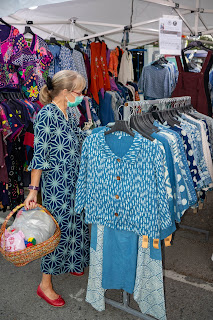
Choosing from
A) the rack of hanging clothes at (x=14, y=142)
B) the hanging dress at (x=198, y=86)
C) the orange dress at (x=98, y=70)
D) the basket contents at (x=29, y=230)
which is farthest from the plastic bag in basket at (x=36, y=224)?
the orange dress at (x=98, y=70)

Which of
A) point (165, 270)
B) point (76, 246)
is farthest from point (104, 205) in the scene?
point (165, 270)

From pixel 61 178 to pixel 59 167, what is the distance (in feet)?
0.31

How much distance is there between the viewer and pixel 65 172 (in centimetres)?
247

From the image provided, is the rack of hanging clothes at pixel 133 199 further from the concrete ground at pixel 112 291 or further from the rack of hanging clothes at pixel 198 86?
the rack of hanging clothes at pixel 198 86

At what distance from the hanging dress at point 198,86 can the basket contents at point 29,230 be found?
2.58 m

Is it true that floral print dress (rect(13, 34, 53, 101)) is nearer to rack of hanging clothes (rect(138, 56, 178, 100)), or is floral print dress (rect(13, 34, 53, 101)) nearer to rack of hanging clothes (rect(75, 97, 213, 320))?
rack of hanging clothes (rect(75, 97, 213, 320))

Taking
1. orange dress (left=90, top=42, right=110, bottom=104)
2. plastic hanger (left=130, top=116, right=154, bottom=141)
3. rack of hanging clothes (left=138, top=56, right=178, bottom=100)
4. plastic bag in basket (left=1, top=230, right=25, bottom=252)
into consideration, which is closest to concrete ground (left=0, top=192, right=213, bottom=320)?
plastic bag in basket (left=1, top=230, right=25, bottom=252)

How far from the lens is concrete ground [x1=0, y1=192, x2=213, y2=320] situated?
255cm

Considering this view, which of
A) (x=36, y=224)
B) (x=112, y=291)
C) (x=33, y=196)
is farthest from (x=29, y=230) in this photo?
(x=112, y=291)

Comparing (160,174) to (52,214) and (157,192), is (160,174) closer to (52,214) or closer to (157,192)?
(157,192)

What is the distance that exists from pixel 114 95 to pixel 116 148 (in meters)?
3.54

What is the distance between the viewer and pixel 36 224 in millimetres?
2236

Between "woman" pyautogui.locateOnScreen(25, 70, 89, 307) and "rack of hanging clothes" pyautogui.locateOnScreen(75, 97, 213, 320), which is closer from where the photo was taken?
"rack of hanging clothes" pyautogui.locateOnScreen(75, 97, 213, 320)

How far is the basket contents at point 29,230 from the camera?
214 centimetres
